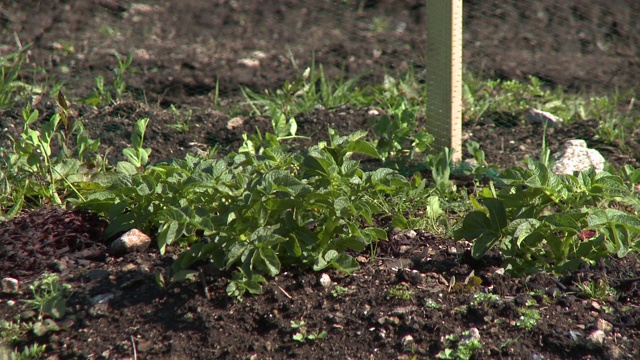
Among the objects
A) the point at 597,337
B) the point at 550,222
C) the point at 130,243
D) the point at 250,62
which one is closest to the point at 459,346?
the point at 597,337

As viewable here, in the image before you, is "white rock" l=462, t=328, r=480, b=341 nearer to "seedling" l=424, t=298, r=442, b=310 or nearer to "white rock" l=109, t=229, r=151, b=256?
"seedling" l=424, t=298, r=442, b=310

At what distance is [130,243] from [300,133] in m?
1.32

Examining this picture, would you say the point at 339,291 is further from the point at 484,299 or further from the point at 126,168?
the point at 126,168

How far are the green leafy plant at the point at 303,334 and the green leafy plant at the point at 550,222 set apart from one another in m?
0.60

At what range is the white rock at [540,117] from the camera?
4.00 metres

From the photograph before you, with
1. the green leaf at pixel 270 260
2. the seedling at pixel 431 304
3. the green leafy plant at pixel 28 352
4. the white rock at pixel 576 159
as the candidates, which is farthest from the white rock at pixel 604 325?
the green leafy plant at pixel 28 352

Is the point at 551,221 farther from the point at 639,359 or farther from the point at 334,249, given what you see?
the point at 334,249

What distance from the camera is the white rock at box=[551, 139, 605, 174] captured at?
341cm

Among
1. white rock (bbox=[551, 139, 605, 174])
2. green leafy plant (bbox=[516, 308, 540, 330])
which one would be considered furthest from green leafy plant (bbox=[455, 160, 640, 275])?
white rock (bbox=[551, 139, 605, 174])

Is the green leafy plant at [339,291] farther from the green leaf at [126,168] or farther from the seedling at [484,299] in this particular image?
the green leaf at [126,168]

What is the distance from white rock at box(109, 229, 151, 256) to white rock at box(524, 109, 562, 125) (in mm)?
2317

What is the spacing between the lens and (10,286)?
2453 mm

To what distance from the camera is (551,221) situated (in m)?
2.32

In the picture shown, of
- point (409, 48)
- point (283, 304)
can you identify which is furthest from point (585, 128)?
point (283, 304)
